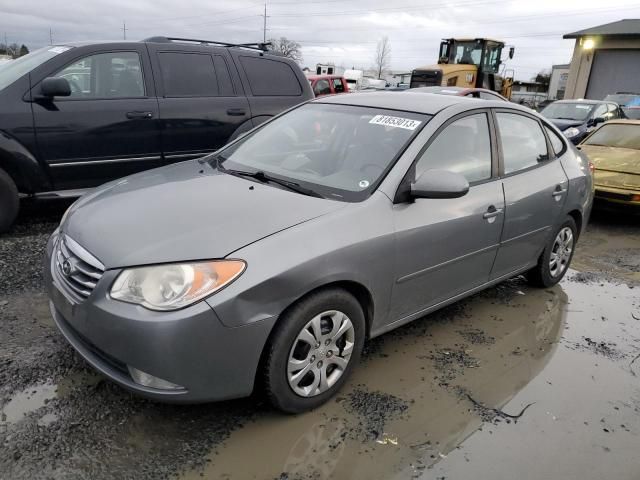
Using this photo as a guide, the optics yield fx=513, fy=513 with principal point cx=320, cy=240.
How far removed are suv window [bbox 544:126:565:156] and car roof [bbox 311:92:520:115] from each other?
2.05 feet

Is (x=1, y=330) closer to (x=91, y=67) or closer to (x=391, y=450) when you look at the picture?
(x=391, y=450)

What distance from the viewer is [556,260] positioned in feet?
14.8

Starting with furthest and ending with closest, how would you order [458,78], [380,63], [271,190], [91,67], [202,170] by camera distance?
1. [380,63]
2. [458,78]
3. [91,67]
4. [202,170]
5. [271,190]

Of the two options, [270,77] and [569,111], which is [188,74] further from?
[569,111]

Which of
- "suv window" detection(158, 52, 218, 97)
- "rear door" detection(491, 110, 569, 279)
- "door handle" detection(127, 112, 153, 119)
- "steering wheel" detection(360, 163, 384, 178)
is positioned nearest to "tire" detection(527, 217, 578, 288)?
"rear door" detection(491, 110, 569, 279)

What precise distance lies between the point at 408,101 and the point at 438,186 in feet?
3.11

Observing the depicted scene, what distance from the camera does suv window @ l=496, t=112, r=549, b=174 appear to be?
376cm

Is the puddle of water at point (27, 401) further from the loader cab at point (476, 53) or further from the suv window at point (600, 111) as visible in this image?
the loader cab at point (476, 53)

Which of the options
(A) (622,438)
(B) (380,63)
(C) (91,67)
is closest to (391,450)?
(A) (622,438)

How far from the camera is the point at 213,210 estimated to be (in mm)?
2666

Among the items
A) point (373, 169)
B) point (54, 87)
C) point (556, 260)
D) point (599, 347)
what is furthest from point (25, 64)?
point (599, 347)

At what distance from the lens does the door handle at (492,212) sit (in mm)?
3418

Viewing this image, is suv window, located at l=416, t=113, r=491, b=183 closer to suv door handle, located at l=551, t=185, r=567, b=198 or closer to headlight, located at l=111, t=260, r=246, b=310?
suv door handle, located at l=551, t=185, r=567, b=198

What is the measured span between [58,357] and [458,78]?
18939 mm
